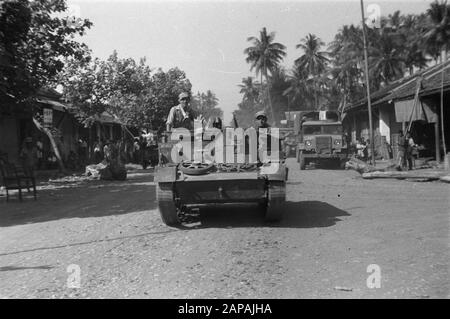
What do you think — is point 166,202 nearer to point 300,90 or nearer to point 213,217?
point 213,217

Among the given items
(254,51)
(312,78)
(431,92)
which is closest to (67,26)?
(431,92)

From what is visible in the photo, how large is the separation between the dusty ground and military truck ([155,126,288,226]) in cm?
44

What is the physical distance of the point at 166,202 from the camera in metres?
8.05

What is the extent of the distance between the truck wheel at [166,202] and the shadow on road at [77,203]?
7.91ft

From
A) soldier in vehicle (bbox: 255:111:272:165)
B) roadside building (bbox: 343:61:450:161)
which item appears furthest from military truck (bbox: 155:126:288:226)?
roadside building (bbox: 343:61:450:161)

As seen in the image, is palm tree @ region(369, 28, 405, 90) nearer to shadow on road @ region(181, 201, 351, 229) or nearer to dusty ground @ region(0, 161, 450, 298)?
dusty ground @ region(0, 161, 450, 298)

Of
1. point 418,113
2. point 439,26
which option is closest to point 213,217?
point 418,113

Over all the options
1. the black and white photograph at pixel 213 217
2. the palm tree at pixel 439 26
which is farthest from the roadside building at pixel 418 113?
the palm tree at pixel 439 26

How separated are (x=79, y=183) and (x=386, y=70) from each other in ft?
129

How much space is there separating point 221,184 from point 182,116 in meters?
2.17

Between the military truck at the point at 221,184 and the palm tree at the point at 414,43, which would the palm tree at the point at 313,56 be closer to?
the palm tree at the point at 414,43

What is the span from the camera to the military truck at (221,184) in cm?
790

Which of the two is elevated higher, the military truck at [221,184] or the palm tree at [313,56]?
the palm tree at [313,56]

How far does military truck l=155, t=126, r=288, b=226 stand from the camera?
7.90 metres
